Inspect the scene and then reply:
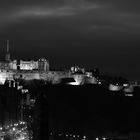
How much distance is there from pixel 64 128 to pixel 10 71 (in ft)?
106

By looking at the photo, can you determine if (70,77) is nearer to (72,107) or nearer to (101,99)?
(101,99)

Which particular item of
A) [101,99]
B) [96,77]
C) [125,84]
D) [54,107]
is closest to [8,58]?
[96,77]

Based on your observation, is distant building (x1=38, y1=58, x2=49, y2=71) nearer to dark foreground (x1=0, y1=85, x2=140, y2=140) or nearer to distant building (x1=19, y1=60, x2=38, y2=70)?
distant building (x1=19, y1=60, x2=38, y2=70)

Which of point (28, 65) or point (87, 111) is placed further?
point (28, 65)

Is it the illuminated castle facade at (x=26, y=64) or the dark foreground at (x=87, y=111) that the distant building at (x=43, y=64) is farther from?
the dark foreground at (x=87, y=111)

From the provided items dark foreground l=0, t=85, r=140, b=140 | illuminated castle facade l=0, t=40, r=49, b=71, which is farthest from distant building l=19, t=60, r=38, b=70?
dark foreground l=0, t=85, r=140, b=140

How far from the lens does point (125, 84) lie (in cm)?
6706

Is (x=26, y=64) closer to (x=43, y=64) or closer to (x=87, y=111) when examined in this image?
(x=43, y=64)

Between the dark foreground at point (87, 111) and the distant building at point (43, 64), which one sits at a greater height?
the distant building at point (43, 64)

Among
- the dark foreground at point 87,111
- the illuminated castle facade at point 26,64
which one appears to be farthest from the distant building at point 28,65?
the dark foreground at point 87,111

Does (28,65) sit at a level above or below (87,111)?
above

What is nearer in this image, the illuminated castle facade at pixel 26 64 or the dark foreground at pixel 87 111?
the dark foreground at pixel 87 111

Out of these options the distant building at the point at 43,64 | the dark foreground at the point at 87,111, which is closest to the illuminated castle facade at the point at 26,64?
the distant building at the point at 43,64

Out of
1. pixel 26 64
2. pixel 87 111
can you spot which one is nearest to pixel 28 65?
pixel 26 64
